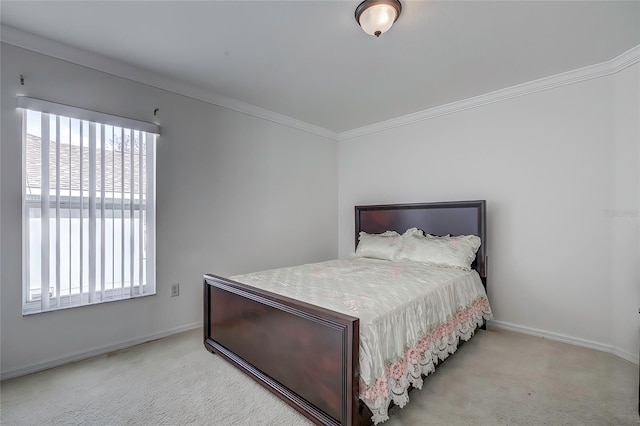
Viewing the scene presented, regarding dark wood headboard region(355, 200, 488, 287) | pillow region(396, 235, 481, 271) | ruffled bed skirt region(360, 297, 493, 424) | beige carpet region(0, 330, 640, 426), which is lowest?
beige carpet region(0, 330, 640, 426)

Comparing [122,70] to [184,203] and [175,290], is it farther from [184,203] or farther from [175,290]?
[175,290]

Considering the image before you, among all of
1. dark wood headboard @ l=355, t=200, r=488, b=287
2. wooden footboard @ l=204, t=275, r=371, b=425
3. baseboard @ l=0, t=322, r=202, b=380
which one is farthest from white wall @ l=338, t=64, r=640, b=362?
baseboard @ l=0, t=322, r=202, b=380

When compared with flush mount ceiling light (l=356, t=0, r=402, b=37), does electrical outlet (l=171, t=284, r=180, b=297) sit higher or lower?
lower

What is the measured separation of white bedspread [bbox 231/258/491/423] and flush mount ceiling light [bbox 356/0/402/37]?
1721mm

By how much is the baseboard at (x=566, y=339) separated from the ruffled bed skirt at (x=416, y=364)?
1.85 ft

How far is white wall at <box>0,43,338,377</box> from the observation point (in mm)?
2104

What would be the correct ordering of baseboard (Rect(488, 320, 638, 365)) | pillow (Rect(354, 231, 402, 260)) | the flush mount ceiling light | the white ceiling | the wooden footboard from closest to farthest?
the wooden footboard, the flush mount ceiling light, the white ceiling, baseboard (Rect(488, 320, 638, 365)), pillow (Rect(354, 231, 402, 260))

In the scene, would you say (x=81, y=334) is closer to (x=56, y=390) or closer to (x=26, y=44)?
(x=56, y=390)

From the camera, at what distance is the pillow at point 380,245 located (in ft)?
10.8

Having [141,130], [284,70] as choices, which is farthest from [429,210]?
[141,130]

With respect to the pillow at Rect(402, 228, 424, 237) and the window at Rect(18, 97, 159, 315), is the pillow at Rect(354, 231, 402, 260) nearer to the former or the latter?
the pillow at Rect(402, 228, 424, 237)

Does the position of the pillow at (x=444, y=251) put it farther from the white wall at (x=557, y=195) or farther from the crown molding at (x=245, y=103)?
the crown molding at (x=245, y=103)

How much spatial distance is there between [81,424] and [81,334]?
96 centimetres

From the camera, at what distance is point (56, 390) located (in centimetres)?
194
